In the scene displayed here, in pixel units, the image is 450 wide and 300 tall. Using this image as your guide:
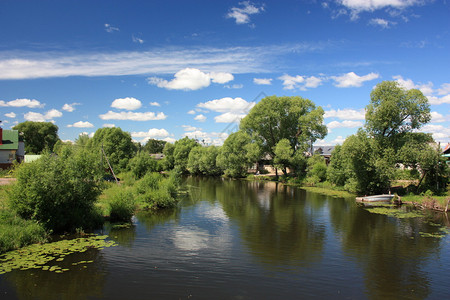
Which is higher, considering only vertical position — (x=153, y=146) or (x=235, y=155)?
(x=153, y=146)

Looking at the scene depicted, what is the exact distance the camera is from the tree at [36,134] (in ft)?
254

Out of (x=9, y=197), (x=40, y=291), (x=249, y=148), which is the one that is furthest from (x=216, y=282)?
(x=249, y=148)

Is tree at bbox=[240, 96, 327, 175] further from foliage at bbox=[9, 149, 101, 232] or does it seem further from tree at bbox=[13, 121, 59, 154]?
tree at bbox=[13, 121, 59, 154]

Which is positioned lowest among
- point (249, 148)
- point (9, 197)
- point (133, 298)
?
point (133, 298)

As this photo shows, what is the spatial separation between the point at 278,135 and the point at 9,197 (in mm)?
51047

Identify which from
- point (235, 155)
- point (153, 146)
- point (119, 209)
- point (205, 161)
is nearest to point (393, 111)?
point (119, 209)

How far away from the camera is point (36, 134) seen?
264ft

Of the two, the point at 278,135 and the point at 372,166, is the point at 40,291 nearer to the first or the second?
the point at 372,166

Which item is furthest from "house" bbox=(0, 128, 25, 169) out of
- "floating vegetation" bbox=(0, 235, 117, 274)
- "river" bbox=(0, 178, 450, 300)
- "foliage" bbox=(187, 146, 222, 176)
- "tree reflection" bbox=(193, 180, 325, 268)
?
"floating vegetation" bbox=(0, 235, 117, 274)

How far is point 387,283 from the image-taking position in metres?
12.6

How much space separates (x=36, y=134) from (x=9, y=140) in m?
32.3

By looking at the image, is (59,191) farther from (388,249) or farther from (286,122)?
(286,122)

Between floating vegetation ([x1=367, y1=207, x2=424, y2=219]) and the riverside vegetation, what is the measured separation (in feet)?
17.7

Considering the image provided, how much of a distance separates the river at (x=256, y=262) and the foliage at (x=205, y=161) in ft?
162
